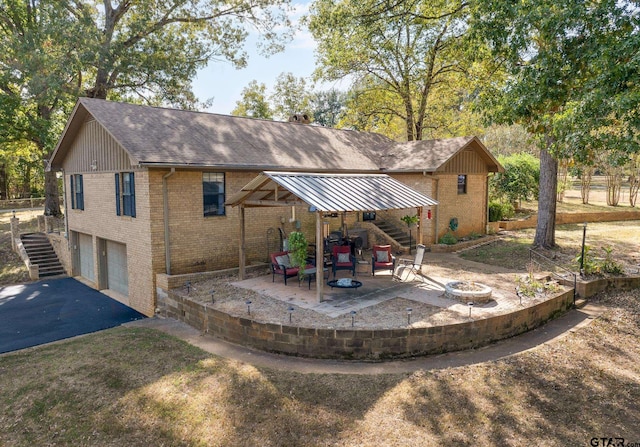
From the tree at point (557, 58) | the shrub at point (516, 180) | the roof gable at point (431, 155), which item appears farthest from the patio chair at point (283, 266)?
the shrub at point (516, 180)

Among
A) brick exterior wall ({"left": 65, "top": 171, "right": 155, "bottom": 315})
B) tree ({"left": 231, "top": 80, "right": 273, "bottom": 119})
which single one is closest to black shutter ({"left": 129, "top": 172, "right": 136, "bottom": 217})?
brick exterior wall ({"left": 65, "top": 171, "right": 155, "bottom": 315})

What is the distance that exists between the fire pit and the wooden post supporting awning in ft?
9.48

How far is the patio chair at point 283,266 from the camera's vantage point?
12.6m

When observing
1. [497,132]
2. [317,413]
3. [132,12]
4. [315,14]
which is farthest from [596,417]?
[497,132]

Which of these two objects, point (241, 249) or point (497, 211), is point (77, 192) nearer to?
point (241, 249)

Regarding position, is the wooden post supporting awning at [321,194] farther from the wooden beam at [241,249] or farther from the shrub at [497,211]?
the shrub at [497,211]

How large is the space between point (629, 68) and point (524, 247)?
38.2 feet

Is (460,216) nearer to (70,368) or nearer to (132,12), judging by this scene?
(70,368)

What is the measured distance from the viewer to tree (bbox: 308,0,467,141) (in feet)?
73.9

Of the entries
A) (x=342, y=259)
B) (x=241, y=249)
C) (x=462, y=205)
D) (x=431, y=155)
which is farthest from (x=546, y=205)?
(x=241, y=249)

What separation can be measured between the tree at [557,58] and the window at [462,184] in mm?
6992

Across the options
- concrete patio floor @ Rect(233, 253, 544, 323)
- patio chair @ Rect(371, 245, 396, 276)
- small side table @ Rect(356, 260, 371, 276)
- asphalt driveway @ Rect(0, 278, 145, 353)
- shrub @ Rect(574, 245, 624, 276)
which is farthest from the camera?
small side table @ Rect(356, 260, 371, 276)

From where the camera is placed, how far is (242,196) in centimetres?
1256

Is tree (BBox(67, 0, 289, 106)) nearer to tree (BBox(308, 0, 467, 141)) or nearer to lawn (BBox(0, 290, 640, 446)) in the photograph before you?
tree (BBox(308, 0, 467, 141))
